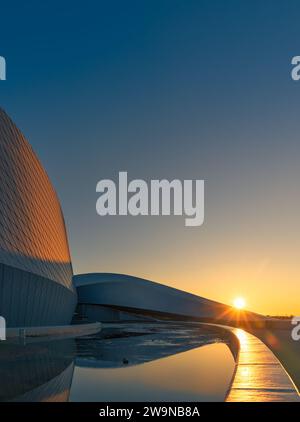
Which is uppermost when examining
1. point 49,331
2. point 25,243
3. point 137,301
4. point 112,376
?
point 25,243

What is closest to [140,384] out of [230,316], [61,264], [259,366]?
[259,366]

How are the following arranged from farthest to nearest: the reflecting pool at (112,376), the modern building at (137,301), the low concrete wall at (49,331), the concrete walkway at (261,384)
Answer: the modern building at (137,301) → the low concrete wall at (49,331) → the reflecting pool at (112,376) → the concrete walkway at (261,384)

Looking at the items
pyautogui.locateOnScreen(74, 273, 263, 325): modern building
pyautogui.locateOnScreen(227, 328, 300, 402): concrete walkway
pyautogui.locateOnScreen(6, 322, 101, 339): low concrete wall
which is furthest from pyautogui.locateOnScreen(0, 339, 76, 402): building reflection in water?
pyautogui.locateOnScreen(74, 273, 263, 325): modern building

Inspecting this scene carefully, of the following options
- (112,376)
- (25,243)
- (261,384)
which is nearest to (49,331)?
(25,243)

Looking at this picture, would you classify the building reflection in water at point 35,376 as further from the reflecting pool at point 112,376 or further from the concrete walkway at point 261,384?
the concrete walkway at point 261,384

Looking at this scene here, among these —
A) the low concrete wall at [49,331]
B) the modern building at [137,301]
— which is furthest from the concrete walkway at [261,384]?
the modern building at [137,301]

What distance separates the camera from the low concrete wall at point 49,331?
18969 millimetres

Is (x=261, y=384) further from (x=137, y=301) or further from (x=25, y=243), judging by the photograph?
(x=137, y=301)

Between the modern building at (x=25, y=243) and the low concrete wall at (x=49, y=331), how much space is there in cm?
201

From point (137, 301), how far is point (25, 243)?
4335 centimetres

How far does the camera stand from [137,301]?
67.0 metres

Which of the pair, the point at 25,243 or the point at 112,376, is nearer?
the point at 112,376

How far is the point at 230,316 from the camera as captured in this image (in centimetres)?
6353
